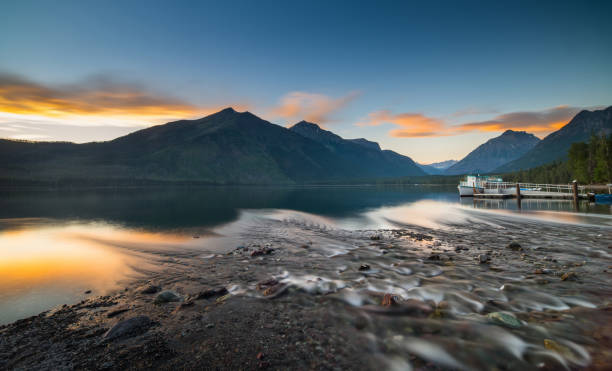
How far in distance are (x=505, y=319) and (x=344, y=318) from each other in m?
4.97

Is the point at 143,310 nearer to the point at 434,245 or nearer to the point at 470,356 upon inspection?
the point at 470,356

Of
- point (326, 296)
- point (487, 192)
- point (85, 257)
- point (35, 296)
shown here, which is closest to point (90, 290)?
point (35, 296)

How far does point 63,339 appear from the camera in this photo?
26.7 ft

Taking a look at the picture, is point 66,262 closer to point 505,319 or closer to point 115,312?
point 115,312

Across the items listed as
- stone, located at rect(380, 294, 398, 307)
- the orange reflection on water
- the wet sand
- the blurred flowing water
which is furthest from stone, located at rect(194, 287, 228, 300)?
stone, located at rect(380, 294, 398, 307)

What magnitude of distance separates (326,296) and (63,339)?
28.4 feet

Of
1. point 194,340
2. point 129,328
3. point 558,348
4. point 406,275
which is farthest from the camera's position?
point 406,275

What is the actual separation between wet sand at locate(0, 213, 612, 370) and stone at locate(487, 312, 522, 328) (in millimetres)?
32

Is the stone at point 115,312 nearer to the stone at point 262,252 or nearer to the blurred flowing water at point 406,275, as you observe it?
the blurred flowing water at point 406,275

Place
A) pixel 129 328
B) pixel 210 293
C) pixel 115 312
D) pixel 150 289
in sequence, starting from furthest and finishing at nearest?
Result: pixel 150 289 < pixel 210 293 < pixel 115 312 < pixel 129 328

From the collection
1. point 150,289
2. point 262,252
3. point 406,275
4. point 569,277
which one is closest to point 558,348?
point 406,275

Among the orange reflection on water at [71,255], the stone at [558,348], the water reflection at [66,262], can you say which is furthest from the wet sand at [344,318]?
the orange reflection on water at [71,255]

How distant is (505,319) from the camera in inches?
329

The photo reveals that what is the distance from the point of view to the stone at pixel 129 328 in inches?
318
